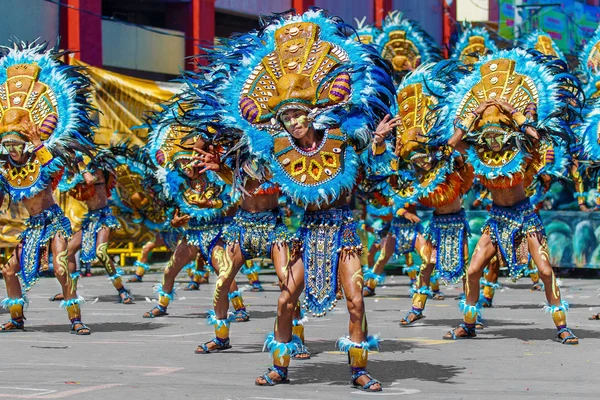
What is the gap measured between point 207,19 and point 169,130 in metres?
15.0

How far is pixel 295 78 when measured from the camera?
8773 mm

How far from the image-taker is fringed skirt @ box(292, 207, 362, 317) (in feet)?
28.1

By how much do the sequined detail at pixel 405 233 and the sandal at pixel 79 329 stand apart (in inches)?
203

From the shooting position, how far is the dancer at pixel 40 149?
38.2ft

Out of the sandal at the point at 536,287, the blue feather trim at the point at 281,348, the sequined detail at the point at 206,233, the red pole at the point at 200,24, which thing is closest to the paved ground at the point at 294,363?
the blue feather trim at the point at 281,348

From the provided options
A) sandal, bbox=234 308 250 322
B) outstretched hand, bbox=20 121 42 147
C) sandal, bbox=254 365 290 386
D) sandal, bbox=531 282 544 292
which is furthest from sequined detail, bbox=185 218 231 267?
sandal, bbox=531 282 544 292

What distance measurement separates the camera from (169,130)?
46.2 feet

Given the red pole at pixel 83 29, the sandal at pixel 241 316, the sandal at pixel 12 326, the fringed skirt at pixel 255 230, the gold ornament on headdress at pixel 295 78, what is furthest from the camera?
the red pole at pixel 83 29

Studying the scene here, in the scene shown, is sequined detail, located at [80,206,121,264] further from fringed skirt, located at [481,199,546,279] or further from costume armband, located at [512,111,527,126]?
costume armband, located at [512,111,527,126]

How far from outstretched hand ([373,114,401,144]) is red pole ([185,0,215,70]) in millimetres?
19877

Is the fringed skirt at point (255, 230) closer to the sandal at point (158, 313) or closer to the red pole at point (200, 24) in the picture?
the sandal at point (158, 313)

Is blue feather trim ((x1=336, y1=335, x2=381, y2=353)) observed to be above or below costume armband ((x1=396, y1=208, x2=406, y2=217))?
below

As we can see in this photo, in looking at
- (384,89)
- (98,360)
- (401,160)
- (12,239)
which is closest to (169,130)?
(401,160)

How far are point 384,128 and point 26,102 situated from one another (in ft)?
15.4
